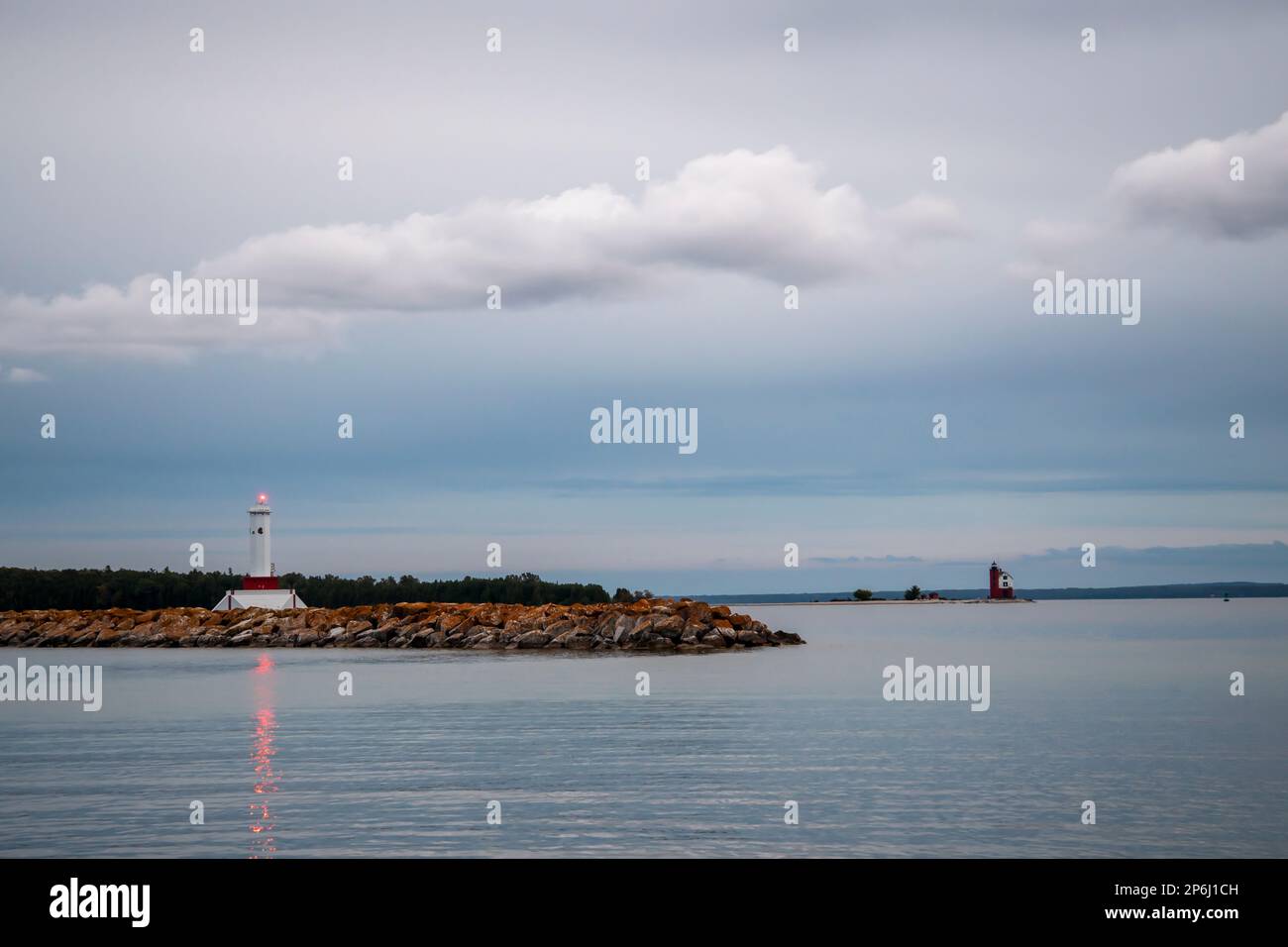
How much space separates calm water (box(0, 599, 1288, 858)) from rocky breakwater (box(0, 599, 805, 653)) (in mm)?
23525

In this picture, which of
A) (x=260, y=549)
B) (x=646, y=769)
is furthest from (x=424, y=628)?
(x=646, y=769)

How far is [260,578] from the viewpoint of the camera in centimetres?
9300

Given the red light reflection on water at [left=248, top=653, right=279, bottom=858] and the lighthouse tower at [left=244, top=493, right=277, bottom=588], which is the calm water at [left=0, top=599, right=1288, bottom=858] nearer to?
the red light reflection on water at [left=248, top=653, right=279, bottom=858]

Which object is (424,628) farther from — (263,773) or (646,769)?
(646,769)

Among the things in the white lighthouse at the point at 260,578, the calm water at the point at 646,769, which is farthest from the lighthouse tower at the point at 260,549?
the calm water at the point at 646,769

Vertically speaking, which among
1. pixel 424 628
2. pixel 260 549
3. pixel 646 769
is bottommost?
pixel 424 628

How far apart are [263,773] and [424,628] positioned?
56.3 m

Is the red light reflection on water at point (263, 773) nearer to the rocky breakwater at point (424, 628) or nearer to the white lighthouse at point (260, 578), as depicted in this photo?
the rocky breakwater at point (424, 628)

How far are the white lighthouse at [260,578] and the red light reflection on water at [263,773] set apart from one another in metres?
43.2

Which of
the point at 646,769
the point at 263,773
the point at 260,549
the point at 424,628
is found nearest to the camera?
the point at 263,773

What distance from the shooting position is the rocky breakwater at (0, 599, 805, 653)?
72.9 m

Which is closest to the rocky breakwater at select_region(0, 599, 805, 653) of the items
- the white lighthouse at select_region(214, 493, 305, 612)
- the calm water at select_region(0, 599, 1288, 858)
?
the white lighthouse at select_region(214, 493, 305, 612)
